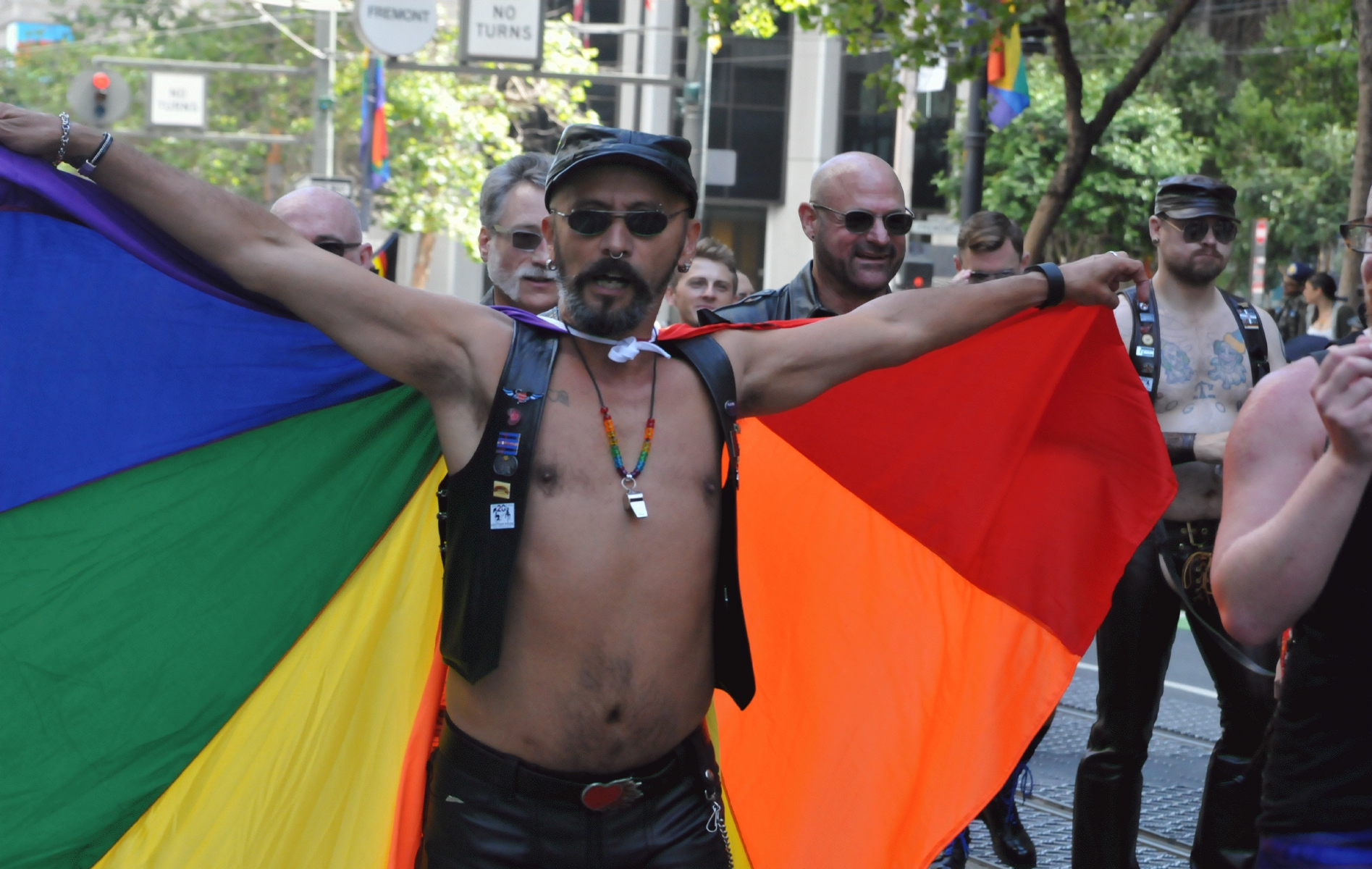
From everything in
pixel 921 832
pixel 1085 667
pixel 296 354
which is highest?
pixel 296 354

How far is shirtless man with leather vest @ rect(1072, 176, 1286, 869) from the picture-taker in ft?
16.2

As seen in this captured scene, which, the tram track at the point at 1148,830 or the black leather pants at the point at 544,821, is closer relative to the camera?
the black leather pants at the point at 544,821

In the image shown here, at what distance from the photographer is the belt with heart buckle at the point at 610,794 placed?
286cm

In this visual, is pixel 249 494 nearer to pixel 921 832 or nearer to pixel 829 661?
pixel 829 661

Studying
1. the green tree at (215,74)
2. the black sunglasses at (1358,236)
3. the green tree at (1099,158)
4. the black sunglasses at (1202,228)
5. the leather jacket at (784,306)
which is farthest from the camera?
the green tree at (1099,158)

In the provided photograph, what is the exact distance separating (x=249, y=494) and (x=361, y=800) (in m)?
0.72

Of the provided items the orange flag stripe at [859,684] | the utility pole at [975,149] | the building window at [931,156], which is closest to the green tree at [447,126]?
the building window at [931,156]

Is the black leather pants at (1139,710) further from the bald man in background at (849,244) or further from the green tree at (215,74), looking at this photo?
the green tree at (215,74)

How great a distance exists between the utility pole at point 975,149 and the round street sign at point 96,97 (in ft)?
32.6

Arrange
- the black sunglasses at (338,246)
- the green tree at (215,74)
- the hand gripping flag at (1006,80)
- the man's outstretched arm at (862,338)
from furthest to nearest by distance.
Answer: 1. the green tree at (215,74)
2. the hand gripping flag at (1006,80)
3. the black sunglasses at (338,246)
4. the man's outstretched arm at (862,338)

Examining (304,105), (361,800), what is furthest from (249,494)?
(304,105)

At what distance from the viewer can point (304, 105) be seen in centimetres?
3150

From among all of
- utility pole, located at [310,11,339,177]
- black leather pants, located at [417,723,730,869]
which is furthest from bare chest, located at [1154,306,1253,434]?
utility pole, located at [310,11,339,177]

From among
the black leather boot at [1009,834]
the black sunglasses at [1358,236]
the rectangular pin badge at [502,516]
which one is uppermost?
the black sunglasses at [1358,236]
